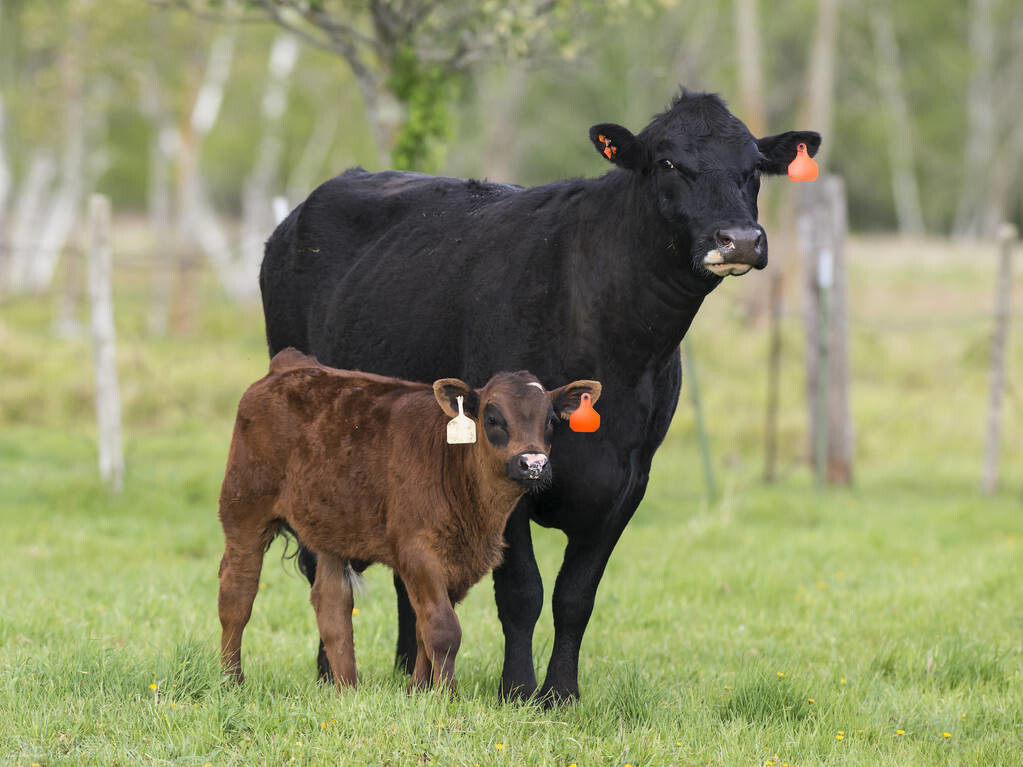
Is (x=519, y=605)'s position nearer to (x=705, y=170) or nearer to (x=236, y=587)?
(x=236, y=587)

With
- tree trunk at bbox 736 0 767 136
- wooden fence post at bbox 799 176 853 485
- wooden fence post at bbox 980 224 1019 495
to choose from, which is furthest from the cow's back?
tree trunk at bbox 736 0 767 136

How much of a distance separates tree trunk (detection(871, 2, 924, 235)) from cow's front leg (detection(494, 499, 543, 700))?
42977 millimetres

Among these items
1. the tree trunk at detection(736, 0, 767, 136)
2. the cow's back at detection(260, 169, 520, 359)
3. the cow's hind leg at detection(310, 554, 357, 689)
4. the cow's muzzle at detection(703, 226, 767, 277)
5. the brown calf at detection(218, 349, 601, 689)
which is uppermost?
the tree trunk at detection(736, 0, 767, 136)

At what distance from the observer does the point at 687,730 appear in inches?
191

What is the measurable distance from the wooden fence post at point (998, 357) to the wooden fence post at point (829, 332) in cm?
136

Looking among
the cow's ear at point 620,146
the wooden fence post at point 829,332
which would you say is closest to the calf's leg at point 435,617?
the cow's ear at point 620,146

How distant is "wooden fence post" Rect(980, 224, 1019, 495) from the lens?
41.3ft

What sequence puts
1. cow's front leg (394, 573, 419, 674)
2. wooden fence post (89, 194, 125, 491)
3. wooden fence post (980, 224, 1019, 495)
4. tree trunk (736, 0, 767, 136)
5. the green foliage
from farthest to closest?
1. tree trunk (736, 0, 767, 136)
2. wooden fence post (980, 224, 1019, 495)
3. the green foliage
4. wooden fence post (89, 194, 125, 491)
5. cow's front leg (394, 573, 419, 674)

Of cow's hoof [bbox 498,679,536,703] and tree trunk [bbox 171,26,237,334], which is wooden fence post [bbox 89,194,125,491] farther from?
tree trunk [bbox 171,26,237,334]

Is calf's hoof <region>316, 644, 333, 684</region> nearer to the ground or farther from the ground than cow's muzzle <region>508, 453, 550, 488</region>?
nearer to the ground

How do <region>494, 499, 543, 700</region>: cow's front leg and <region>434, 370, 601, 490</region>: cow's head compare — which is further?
<region>494, 499, 543, 700</region>: cow's front leg

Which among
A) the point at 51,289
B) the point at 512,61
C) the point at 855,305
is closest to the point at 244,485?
the point at 512,61

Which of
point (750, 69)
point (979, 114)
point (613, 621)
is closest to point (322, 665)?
point (613, 621)

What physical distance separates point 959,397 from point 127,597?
13535mm
